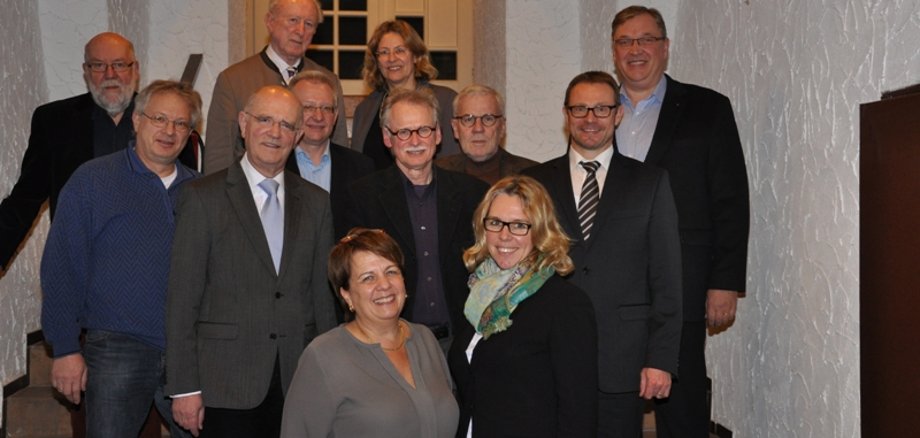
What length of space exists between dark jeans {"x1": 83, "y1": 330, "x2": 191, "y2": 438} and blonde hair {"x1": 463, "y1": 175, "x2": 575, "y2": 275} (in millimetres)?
1123

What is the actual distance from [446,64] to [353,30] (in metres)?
0.74

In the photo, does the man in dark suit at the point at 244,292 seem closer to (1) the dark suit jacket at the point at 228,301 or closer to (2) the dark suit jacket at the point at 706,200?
(1) the dark suit jacket at the point at 228,301

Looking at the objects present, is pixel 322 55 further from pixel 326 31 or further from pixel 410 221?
pixel 410 221

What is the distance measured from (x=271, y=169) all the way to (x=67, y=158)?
1.18 m

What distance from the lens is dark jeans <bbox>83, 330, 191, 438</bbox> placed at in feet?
10.5

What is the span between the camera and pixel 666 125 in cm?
379

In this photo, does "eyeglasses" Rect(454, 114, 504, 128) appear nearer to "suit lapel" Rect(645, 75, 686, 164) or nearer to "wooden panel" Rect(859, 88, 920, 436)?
"suit lapel" Rect(645, 75, 686, 164)

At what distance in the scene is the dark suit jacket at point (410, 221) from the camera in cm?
323

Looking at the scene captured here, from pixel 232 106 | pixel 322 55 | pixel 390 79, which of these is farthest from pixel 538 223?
pixel 322 55

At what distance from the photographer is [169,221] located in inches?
129

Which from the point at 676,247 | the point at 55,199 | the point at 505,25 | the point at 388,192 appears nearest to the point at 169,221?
the point at 388,192

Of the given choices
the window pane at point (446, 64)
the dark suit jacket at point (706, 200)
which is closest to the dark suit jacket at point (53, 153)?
the dark suit jacket at point (706, 200)

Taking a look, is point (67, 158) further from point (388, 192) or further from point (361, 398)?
point (361, 398)

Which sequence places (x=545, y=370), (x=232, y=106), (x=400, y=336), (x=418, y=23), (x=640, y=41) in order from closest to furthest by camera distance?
(x=545, y=370) → (x=400, y=336) → (x=640, y=41) → (x=232, y=106) → (x=418, y=23)
